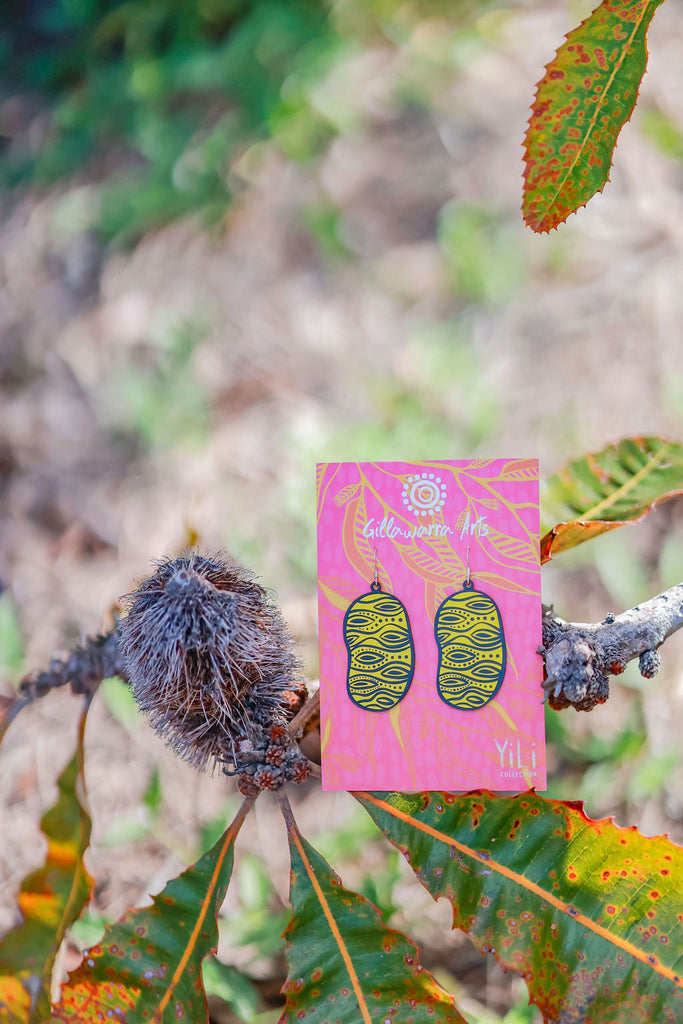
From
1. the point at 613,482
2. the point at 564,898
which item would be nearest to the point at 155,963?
the point at 564,898

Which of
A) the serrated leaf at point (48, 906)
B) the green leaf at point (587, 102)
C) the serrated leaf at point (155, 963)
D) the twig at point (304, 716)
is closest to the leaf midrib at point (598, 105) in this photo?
the green leaf at point (587, 102)

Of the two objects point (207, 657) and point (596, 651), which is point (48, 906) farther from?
point (596, 651)

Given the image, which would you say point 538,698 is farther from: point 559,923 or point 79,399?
point 79,399

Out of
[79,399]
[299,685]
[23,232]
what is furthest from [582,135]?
[23,232]

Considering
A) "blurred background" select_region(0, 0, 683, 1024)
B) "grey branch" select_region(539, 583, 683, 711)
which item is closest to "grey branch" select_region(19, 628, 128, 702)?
"blurred background" select_region(0, 0, 683, 1024)

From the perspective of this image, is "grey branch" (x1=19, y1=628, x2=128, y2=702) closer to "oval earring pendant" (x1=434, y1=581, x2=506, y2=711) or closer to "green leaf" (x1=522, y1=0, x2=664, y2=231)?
"oval earring pendant" (x1=434, y1=581, x2=506, y2=711)

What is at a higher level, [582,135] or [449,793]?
[582,135]

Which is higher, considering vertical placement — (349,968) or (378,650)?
(378,650)
